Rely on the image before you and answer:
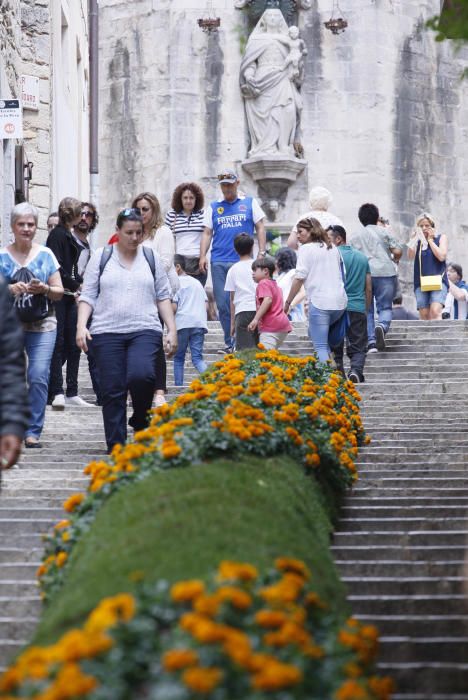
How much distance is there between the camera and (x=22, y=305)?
1072 cm

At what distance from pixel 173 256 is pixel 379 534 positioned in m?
6.67

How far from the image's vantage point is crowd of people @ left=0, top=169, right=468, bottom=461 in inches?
399

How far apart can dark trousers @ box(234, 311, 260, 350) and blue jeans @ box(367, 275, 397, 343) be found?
2.15 meters

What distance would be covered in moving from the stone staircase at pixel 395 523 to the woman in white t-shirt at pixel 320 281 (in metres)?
0.70

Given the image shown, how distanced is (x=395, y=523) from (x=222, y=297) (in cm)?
704

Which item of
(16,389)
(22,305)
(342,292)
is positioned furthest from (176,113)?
(16,389)

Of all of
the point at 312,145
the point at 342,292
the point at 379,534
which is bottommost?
the point at 379,534

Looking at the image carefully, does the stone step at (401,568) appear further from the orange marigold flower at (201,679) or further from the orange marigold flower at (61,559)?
the orange marigold flower at (201,679)

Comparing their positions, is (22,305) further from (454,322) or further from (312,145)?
(312,145)

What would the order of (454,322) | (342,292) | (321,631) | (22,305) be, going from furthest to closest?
(454,322) → (342,292) → (22,305) → (321,631)

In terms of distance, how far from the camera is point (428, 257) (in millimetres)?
18016

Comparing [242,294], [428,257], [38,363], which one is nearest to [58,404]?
[38,363]

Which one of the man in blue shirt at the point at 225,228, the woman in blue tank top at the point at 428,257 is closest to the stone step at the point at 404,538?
the man in blue shirt at the point at 225,228

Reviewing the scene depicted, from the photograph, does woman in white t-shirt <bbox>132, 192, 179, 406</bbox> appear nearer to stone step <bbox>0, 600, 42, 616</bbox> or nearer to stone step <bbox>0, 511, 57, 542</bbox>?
stone step <bbox>0, 511, 57, 542</bbox>
